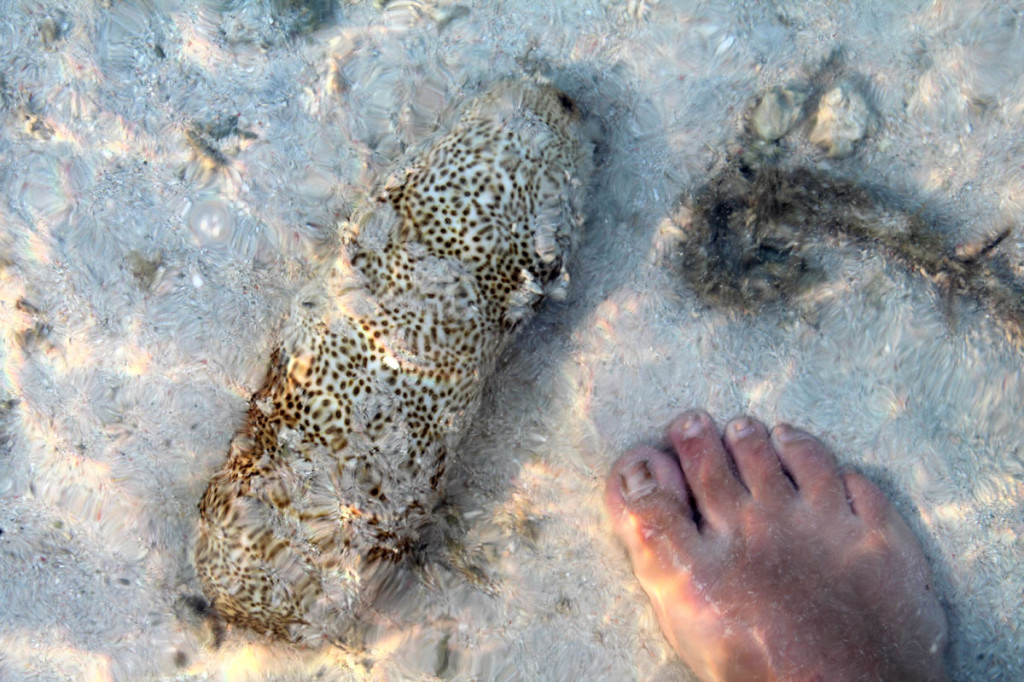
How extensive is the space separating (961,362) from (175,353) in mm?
3796

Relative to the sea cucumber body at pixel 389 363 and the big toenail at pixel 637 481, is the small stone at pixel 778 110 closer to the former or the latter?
the sea cucumber body at pixel 389 363

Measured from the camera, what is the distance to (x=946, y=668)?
3.30m

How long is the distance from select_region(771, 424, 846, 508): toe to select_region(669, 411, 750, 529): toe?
0.28 m

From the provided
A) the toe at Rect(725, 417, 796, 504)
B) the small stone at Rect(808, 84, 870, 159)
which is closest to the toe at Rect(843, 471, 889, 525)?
the toe at Rect(725, 417, 796, 504)

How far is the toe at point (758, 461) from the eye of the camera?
11.0ft

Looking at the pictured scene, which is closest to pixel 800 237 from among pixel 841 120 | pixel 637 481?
pixel 841 120

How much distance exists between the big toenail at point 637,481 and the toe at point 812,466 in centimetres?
69

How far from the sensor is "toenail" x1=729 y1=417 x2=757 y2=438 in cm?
336

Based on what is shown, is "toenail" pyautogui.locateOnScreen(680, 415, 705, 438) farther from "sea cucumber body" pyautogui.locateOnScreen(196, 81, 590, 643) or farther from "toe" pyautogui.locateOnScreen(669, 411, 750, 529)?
"sea cucumber body" pyautogui.locateOnScreen(196, 81, 590, 643)

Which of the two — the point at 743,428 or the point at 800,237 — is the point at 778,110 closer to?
the point at 800,237

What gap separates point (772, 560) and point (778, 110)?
219 cm

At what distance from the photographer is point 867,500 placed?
10.8ft

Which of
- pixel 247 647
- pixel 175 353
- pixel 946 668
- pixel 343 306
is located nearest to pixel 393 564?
pixel 247 647

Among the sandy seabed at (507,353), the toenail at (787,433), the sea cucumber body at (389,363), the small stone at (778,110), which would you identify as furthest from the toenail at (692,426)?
the small stone at (778,110)
